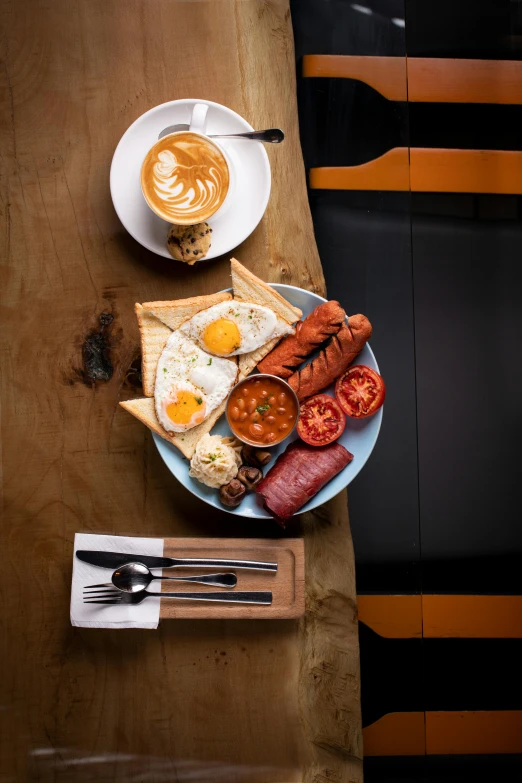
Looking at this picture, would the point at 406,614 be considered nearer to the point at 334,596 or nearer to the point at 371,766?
the point at 334,596

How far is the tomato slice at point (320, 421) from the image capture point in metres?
2.29

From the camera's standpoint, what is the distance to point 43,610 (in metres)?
2.43

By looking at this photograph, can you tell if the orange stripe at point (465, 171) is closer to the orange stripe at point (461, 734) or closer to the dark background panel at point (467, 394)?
the dark background panel at point (467, 394)

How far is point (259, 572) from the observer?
2.35m

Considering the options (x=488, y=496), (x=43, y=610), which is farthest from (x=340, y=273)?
(x=43, y=610)

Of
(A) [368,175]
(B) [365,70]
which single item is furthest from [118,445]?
(B) [365,70]

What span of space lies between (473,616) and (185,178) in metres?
2.05

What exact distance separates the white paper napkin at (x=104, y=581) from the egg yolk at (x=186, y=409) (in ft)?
1.43

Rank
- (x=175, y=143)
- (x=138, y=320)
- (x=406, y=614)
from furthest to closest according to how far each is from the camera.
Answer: (x=406, y=614), (x=138, y=320), (x=175, y=143)

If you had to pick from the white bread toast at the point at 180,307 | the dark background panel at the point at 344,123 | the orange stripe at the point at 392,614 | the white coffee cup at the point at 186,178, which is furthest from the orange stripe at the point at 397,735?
the dark background panel at the point at 344,123

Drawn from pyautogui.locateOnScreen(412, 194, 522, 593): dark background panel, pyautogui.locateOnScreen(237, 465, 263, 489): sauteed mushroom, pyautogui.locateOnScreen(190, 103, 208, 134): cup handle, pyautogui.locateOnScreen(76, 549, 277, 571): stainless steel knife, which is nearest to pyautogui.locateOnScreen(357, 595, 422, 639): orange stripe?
pyautogui.locateOnScreen(412, 194, 522, 593): dark background panel

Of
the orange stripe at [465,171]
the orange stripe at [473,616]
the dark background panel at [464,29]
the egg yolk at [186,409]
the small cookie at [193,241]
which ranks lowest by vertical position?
the orange stripe at [473,616]

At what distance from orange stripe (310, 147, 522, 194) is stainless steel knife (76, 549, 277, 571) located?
1491 millimetres

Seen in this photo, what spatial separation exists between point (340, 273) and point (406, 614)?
4.64 feet
